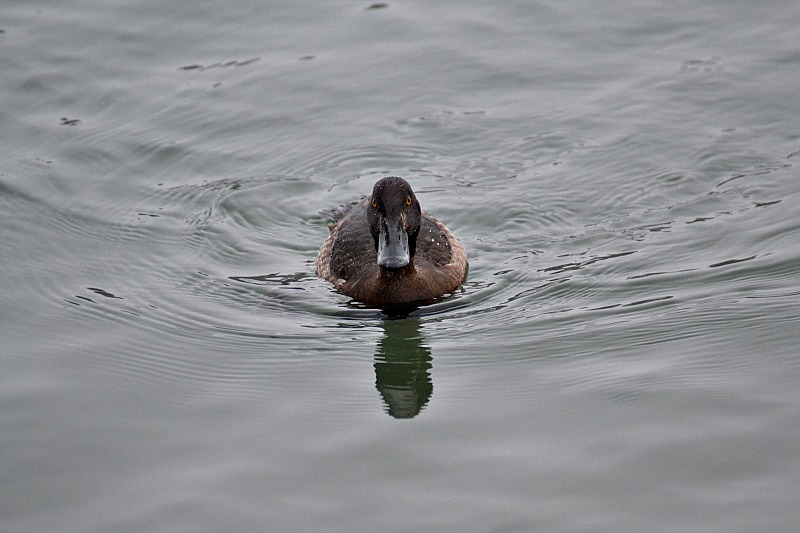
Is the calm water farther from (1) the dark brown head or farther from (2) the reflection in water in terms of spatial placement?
(1) the dark brown head

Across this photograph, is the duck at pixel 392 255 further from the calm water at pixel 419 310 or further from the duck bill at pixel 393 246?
the calm water at pixel 419 310

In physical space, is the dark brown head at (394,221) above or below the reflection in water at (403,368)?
above

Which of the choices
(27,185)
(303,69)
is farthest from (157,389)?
(303,69)

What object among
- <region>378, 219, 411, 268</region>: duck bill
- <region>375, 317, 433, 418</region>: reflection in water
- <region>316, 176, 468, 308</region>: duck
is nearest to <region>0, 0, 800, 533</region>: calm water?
<region>375, 317, 433, 418</region>: reflection in water

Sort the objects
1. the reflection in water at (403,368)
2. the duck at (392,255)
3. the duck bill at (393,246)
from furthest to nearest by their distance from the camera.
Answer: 1. the duck at (392,255)
2. the duck bill at (393,246)
3. the reflection in water at (403,368)

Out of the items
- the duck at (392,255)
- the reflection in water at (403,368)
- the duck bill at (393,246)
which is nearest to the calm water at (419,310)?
the reflection in water at (403,368)

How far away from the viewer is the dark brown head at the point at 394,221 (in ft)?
33.1

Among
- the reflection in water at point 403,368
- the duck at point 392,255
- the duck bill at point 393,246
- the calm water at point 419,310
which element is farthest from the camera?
the duck at point 392,255

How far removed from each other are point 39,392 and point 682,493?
14.7ft

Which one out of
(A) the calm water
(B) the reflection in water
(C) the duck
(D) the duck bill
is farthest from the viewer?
(C) the duck

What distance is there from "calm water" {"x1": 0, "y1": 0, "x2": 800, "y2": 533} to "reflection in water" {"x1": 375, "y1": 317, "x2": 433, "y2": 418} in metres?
0.03

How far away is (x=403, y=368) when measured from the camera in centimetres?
882

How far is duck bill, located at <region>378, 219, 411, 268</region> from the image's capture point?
10023 millimetres

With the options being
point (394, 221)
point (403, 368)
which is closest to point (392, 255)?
point (394, 221)
